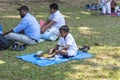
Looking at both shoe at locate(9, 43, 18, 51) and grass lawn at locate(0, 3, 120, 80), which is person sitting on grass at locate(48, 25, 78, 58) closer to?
grass lawn at locate(0, 3, 120, 80)

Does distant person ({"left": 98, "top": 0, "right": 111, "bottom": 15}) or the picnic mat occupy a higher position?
distant person ({"left": 98, "top": 0, "right": 111, "bottom": 15})

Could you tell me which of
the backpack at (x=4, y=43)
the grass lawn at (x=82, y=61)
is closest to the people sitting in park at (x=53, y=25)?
the grass lawn at (x=82, y=61)

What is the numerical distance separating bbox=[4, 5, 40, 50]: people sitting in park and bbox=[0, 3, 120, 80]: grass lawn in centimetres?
26

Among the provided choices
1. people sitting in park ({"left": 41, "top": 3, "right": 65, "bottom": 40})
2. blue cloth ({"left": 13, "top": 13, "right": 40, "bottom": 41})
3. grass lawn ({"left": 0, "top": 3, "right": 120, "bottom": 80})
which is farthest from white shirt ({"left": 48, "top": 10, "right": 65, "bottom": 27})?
blue cloth ({"left": 13, "top": 13, "right": 40, "bottom": 41})

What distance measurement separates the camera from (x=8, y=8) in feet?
48.9

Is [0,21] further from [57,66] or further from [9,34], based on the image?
[57,66]

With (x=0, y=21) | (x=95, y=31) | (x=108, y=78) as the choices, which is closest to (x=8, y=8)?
(x=0, y=21)

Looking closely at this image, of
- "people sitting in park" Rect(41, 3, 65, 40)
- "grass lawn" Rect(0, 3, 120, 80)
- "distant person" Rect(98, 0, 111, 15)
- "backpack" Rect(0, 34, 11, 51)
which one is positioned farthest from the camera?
"distant person" Rect(98, 0, 111, 15)

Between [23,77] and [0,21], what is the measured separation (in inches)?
232

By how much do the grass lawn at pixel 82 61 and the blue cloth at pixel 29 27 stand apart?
1.05 feet

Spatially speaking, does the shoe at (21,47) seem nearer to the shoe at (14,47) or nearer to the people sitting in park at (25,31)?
the shoe at (14,47)

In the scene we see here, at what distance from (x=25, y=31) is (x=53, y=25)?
4.58 ft

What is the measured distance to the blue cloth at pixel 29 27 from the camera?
853 centimetres

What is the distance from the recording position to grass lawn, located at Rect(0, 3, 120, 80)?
6367 mm
